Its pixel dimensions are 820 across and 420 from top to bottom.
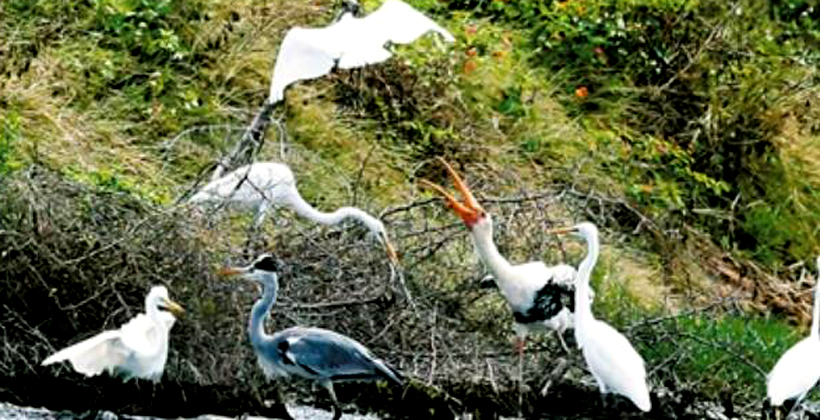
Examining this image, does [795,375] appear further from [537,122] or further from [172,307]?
[537,122]

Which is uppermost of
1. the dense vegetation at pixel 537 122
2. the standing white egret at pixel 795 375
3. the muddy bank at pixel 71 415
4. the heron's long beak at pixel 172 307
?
the heron's long beak at pixel 172 307

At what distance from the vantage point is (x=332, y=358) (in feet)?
29.6

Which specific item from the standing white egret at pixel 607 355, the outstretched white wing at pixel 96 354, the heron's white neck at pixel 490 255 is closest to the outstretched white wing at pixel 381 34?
the heron's white neck at pixel 490 255

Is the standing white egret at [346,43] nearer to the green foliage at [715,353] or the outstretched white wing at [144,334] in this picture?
the green foliage at [715,353]

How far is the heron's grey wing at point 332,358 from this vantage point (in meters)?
9.00

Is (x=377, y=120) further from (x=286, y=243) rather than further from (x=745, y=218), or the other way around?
(x=286, y=243)

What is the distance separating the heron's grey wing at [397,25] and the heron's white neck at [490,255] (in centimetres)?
95

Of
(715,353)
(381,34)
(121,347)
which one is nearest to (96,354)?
(121,347)

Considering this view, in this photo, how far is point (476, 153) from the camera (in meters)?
13.2

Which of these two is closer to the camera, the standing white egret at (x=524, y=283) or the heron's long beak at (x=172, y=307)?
the heron's long beak at (x=172, y=307)

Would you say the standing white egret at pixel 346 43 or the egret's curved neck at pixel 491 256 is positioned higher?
the standing white egret at pixel 346 43

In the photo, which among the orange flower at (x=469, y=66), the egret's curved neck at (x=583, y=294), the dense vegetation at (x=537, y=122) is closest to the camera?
the egret's curved neck at (x=583, y=294)

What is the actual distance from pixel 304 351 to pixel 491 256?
1365 mm

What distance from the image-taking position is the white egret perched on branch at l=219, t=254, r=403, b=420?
9.01m
